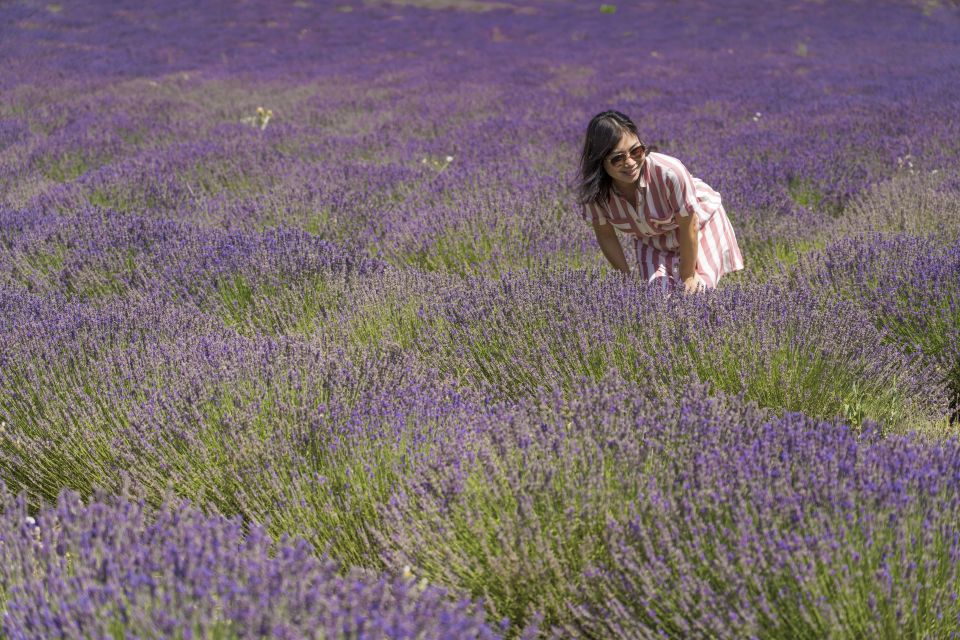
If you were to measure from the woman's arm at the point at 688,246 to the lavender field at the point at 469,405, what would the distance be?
254mm

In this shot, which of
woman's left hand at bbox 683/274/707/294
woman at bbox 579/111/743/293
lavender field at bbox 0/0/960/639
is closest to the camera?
lavender field at bbox 0/0/960/639

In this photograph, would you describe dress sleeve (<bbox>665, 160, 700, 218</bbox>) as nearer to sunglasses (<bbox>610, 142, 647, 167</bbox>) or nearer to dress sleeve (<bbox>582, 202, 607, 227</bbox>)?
sunglasses (<bbox>610, 142, 647, 167</bbox>)

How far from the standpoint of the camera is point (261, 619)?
1.03 m

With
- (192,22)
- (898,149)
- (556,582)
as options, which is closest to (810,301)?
(556,582)

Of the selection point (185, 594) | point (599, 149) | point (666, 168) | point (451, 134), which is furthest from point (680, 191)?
point (451, 134)

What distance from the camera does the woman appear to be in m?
2.74

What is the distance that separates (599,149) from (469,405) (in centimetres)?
125

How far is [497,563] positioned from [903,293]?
6.51 feet

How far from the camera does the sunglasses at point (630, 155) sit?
272cm

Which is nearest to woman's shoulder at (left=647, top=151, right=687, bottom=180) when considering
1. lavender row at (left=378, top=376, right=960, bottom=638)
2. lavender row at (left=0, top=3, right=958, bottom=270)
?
lavender row at (left=0, top=3, right=958, bottom=270)

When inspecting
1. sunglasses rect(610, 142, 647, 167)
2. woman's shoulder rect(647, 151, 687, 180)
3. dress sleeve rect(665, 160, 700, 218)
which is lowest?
dress sleeve rect(665, 160, 700, 218)

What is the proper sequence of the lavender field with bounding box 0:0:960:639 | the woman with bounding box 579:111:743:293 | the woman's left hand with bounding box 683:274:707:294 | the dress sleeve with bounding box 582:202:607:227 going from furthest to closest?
the dress sleeve with bounding box 582:202:607:227
the woman with bounding box 579:111:743:293
the woman's left hand with bounding box 683:274:707:294
the lavender field with bounding box 0:0:960:639

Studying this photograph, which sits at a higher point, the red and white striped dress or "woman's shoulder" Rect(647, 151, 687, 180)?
"woman's shoulder" Rect(647, 151, 687, 180)

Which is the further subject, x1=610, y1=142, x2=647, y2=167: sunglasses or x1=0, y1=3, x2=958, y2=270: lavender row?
x1=0, y1=3, x2=958, y2=270: lavender row
